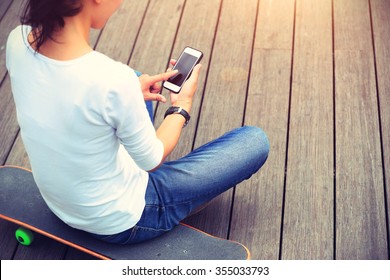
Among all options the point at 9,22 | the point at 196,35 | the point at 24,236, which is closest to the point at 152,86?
the point at 24,236

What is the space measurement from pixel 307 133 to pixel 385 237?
1.50 feet

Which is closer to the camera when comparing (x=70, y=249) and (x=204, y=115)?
(x=70, y=249)

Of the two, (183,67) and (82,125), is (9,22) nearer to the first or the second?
(183,67)

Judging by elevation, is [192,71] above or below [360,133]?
above

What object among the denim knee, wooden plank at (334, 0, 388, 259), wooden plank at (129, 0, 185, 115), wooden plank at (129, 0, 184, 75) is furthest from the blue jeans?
wooden plank at (129, 0, 184, 75)

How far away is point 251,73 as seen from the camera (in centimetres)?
219

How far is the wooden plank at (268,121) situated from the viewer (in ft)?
5.72

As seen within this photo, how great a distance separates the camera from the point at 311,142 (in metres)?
1.95

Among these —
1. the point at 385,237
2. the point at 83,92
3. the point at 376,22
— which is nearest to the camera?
the point at 83,92

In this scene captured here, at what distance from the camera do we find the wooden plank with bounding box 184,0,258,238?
1804mm

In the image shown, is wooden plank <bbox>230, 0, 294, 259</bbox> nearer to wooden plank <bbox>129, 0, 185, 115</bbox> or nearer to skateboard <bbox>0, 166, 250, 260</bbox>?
skateboard <bbox>0, 166, 250, 260</bbox>

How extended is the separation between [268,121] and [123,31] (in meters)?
0.79

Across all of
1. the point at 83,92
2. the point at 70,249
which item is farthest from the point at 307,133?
the point at 83,92
